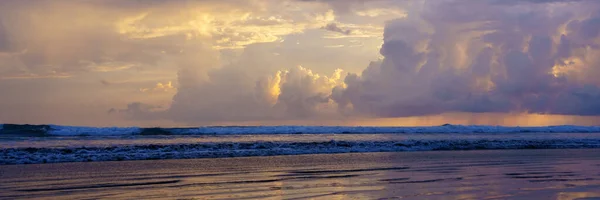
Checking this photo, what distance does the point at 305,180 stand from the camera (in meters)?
15.8

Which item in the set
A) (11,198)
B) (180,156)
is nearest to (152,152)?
(180,156)

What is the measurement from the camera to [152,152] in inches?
1025

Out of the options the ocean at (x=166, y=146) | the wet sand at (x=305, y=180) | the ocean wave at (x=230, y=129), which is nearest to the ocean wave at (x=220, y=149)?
the ocean at (x=166, y=146)

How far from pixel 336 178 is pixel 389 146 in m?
15.8

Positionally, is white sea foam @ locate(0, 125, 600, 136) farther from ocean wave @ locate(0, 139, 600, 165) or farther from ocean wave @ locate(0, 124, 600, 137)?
ocean wave @ locate(0, 139, 600, 165)

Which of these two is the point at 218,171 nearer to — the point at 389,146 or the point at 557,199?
the point at 557,199

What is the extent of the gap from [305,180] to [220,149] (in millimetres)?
13321

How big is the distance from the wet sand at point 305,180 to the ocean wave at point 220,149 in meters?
2.05

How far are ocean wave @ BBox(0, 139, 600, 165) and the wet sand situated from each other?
2.05m

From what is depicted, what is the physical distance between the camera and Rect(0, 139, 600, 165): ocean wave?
23672mm

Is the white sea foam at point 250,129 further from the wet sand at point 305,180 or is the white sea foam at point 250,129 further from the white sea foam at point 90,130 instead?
the wet sand at point 305,180

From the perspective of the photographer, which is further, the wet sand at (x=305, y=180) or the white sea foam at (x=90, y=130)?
the white sea foam at (x=90, y=130)

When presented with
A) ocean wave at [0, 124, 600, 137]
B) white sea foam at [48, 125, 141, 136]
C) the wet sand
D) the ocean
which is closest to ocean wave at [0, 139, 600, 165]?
the ocean

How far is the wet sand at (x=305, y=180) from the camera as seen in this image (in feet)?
42.9
